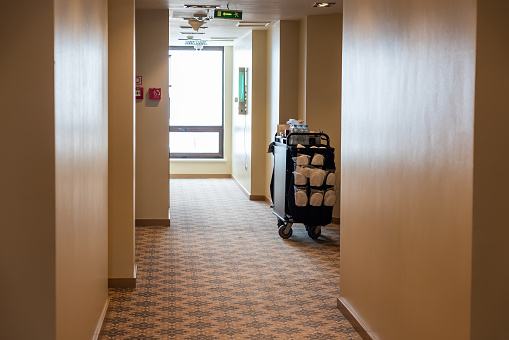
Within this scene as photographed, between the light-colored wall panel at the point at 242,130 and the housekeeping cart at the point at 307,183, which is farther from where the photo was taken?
the light-colored wall panel at the point at 242,130

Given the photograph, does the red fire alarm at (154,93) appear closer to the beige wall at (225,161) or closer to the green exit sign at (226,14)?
the green exit sign at (226,14)

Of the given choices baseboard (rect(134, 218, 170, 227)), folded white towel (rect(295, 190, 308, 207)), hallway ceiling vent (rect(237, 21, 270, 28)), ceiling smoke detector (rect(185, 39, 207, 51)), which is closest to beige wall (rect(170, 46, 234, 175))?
ceiling smoke detector (rect(185, 39, 207, 51))

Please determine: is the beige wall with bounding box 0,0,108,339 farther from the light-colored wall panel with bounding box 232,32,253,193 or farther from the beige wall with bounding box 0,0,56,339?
the light-colored wall panel with bounding box 232,32,253,193

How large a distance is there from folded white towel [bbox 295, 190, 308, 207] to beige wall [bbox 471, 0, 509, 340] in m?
5.04

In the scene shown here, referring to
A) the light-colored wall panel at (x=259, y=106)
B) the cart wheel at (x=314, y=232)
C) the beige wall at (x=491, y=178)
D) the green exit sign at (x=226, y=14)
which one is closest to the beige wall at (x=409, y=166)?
the beige wall at (x=491, y=178)

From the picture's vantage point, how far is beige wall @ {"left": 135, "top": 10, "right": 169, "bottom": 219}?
347 inches

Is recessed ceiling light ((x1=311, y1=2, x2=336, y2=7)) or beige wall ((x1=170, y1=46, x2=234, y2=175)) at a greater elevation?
recessed ceiling light ((x1=311, y1=2, x2=336, y2=7))

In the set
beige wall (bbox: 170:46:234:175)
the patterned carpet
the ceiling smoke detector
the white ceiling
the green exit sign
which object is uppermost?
the ceiling smoke detector

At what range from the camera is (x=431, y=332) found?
3.06 metres

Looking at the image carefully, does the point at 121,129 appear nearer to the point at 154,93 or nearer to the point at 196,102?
the point at 154,93

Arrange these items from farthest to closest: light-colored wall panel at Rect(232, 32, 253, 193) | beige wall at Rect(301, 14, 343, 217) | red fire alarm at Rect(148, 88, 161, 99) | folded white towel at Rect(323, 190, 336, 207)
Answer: light-colored wall panel at Rect(232, 32, 253, 193)
beige wall at Rect(301, 14, 343, 217)
red fire alarm at Rect(148, 88, 161, 99)
folded white towel at Rect(323, 190, 336, 207)

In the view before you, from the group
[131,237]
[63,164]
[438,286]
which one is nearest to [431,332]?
[438,286]

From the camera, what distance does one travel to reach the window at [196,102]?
15.7m

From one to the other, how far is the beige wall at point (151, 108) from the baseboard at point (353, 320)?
4.51m
